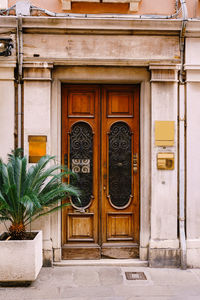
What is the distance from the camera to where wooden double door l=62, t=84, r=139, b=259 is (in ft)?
20.7

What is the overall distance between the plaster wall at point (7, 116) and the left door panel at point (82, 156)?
37.3 inches

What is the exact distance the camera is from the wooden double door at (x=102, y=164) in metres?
6.31

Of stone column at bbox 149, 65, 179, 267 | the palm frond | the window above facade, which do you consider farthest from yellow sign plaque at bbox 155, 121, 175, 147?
the window above facade

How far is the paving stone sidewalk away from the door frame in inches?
20.0

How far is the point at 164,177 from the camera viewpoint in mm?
6102

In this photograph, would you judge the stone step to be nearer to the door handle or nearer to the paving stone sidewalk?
the paving stone sidewalk

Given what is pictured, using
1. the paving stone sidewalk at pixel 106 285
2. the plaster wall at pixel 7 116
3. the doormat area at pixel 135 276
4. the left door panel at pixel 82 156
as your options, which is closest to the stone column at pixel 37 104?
the plaster wall at pixel 7 116

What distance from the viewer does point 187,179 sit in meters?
6.14

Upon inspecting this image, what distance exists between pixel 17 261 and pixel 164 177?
9.60 feet

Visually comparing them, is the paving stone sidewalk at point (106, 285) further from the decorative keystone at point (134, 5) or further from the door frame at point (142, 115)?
the decorative keystone at point (134, 5)

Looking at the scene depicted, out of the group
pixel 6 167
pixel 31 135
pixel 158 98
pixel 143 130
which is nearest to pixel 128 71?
pixel 158 98

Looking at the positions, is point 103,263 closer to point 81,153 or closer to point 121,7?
point 81,153

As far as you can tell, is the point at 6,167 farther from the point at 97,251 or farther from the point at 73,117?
the point at 97,251

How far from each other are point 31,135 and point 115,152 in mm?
1617
